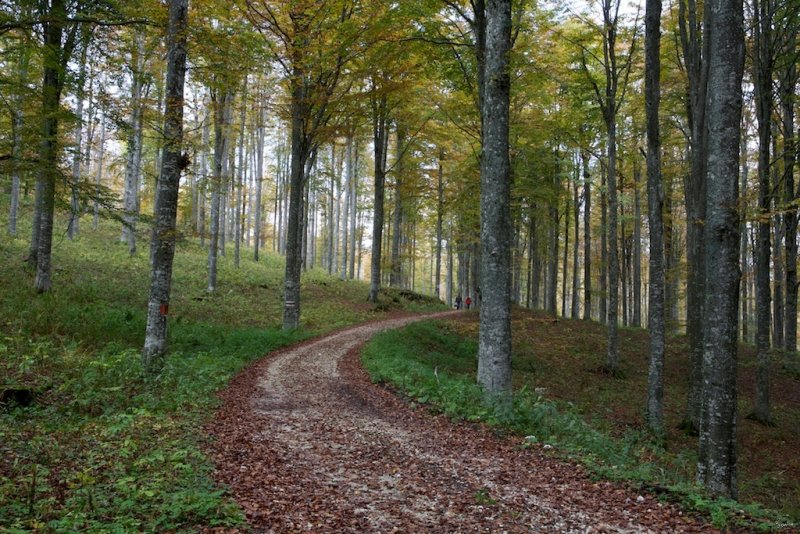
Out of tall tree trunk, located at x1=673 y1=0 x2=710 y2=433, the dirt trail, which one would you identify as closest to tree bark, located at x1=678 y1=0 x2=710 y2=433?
tall tree trunk, located at x1=673 y1=0 x2=710 y2=433

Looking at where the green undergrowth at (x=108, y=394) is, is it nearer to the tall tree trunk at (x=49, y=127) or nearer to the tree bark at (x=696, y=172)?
the tall tree trunk at (x=49, y=127)

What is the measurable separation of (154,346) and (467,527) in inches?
317

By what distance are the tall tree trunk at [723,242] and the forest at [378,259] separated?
3 centimetres

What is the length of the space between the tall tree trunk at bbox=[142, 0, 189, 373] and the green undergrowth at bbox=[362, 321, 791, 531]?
483cm

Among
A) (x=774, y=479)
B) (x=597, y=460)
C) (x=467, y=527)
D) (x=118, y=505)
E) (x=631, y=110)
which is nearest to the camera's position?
(x=118, y=505)

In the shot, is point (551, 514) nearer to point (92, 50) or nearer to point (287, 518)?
point (287, 518)

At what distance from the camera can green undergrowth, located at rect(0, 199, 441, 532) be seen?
377 centimetres

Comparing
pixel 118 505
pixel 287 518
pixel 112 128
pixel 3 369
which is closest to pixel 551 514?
pixel 287 518

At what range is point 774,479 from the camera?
948cm

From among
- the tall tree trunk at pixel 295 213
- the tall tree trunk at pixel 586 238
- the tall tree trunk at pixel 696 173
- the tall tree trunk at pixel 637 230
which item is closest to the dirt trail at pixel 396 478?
the tall tree trunk at pixel 696 173

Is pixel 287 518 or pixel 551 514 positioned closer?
pixel 287 518

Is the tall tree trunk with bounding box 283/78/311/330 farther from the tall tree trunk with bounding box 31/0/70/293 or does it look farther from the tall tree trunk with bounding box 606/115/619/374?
the tall tree trunk with bounding box 606/115/619/374

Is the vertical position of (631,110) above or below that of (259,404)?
above

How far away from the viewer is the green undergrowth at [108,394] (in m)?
3.77
